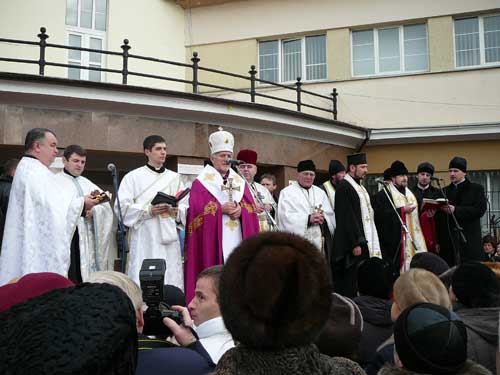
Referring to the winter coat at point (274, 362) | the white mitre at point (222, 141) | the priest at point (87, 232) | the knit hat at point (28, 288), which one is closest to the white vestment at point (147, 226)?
the priest at point (87, 232)

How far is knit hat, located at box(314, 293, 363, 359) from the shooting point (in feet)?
9.02

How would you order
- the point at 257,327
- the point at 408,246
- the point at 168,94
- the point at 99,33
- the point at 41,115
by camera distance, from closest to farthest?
the point at 257,327, the point at 408,246, the point at 41,115, the point at 168,94, the point at 99,33

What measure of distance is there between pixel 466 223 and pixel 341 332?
693 centimetres

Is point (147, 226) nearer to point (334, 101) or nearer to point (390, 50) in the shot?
point (334, 101)

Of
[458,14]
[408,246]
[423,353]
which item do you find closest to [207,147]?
[408,246]

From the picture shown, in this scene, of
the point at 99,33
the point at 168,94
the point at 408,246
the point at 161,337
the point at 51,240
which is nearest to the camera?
the point at 161,337

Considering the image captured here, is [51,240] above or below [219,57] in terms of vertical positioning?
below

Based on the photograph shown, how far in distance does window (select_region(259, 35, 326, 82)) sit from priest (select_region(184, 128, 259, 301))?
31.9 feet

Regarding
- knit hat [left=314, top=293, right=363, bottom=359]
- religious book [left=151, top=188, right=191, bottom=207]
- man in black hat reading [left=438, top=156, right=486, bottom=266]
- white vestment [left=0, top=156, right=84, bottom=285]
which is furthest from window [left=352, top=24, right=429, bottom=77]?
knit hat [left=314, top=293, right=363, bottom=359]

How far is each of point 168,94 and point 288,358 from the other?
30.3 feet

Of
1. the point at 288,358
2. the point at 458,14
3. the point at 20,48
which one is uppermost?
the point at 458,14

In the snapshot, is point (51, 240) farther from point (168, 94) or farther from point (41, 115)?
point (168, 94)

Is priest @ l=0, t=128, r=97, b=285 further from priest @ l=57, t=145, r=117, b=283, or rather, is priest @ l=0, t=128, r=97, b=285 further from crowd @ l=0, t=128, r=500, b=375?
priest @ l=57, t=145, r=117, b=283

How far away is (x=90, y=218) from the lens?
6.68 meters
